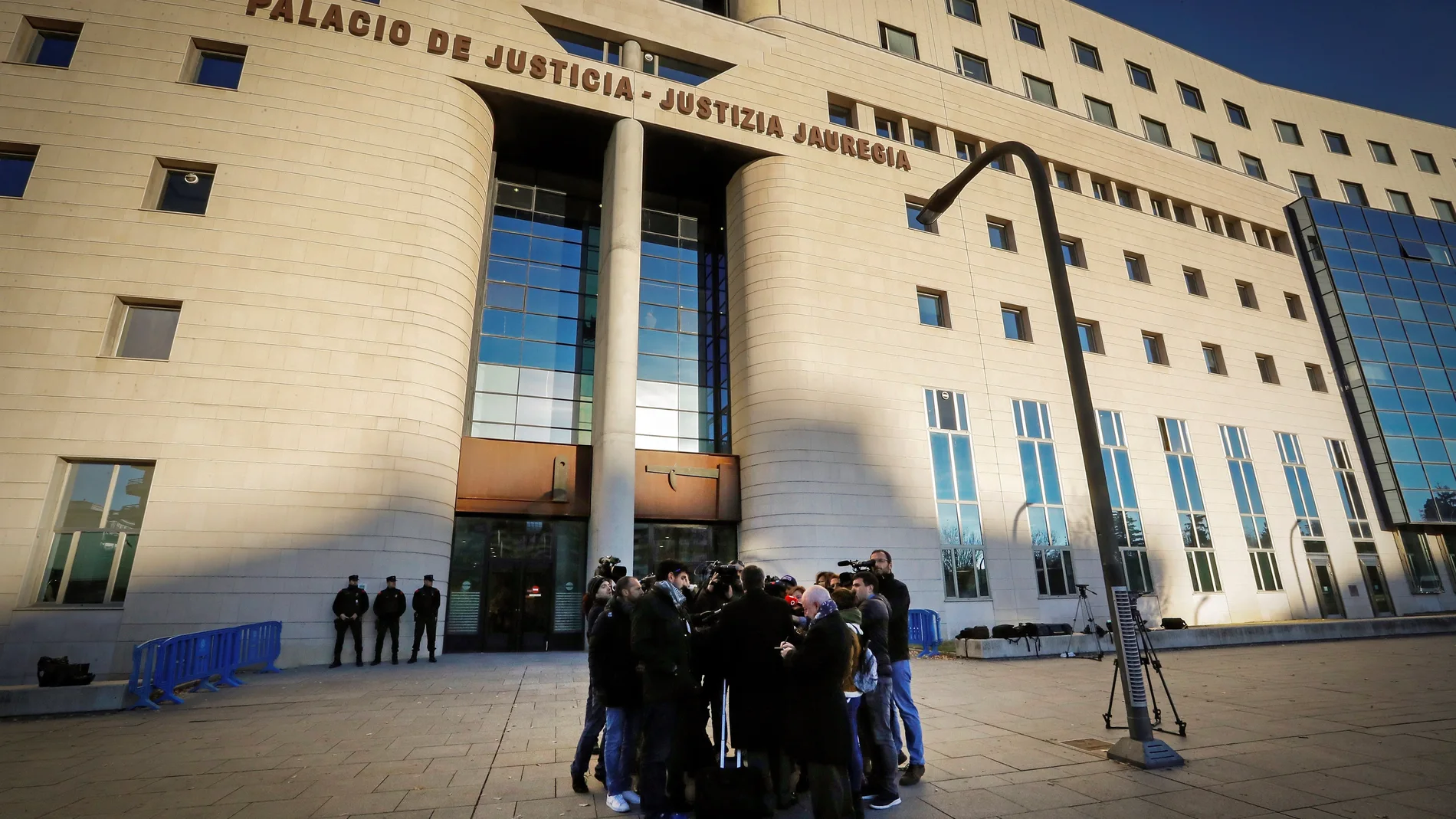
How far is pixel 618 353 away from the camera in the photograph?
18.9 m

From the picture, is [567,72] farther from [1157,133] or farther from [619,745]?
[1157,133]

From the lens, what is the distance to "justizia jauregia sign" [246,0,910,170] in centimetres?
1814

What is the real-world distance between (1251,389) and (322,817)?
35466 mm

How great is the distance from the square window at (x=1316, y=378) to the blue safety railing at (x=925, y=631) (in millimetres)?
26324

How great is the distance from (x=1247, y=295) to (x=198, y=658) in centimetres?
4164

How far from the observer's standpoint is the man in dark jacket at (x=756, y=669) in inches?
213

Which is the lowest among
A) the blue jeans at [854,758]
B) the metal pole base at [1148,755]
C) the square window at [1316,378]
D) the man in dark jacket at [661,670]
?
the metal pole base at [1148,755]

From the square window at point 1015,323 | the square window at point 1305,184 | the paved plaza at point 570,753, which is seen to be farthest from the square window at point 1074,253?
the square window at point 1305,184

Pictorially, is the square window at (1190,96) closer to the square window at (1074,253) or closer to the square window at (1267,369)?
the square window at (1267,369)

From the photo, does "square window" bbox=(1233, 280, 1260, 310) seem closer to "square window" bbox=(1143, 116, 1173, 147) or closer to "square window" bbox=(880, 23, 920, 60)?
"square window" bbox=(1143, 116, 1173, 147)

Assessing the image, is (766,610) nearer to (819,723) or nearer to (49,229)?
(819,723)

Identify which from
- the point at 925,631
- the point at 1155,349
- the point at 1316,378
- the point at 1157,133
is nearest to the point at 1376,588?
the point at 1316,378

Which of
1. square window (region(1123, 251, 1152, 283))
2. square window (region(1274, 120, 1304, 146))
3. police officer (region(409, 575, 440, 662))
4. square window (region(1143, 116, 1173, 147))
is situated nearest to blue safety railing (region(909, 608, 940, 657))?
police officer (region(409, 575, 440, 662))

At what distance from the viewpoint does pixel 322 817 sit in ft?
17.2
